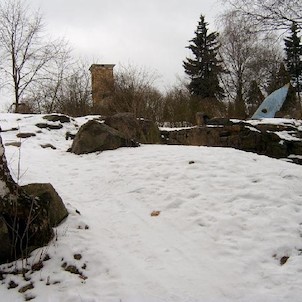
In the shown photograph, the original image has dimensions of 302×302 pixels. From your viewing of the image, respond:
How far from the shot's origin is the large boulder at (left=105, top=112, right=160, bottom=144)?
34.9ft

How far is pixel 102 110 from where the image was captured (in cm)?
1806

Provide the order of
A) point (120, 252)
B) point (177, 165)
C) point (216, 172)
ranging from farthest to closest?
1. point (177, 165)
2. point (216, 172)
3. point (120, 252)

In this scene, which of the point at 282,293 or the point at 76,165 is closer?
the point at 282,293

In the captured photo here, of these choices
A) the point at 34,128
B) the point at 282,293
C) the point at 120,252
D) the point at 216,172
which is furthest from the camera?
the point at 34,128

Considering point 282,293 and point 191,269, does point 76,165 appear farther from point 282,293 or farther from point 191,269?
point 282,293

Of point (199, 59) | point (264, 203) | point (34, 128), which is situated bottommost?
point (264, 203)

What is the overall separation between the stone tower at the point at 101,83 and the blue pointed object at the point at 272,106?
702 cm

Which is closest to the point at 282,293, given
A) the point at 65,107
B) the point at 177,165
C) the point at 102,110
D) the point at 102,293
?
the point at 102,293

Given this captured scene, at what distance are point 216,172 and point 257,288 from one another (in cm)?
297

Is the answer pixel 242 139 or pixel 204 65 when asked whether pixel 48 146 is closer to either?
pixel 242 139

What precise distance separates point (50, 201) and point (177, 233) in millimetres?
1557

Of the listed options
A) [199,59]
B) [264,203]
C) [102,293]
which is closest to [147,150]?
[264,203]

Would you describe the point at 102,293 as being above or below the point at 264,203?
below

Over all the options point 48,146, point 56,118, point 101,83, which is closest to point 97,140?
point 48,146
